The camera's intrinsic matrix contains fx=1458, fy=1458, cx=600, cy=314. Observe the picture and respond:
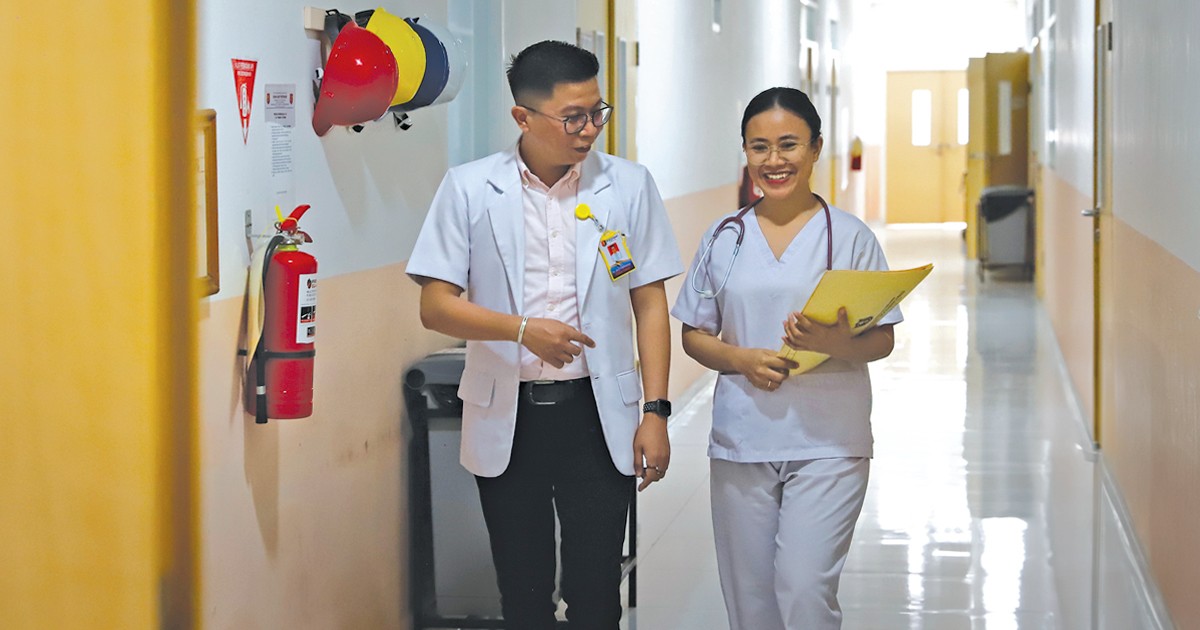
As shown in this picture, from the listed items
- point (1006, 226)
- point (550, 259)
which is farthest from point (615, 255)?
point (1006, 226)

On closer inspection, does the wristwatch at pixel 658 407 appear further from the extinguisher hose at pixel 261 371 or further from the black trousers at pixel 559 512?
the extinguisher hose at pixel 261 371

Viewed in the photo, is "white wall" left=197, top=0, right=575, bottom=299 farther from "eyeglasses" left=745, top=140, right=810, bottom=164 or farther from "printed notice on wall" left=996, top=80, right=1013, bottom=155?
"printed notice on wall" left=996, top=80, right=1013, bottom=155

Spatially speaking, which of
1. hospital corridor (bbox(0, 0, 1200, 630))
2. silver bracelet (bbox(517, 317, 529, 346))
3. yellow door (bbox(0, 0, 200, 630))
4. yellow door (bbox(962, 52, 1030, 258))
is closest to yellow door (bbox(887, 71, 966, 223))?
yellow door (bbox(962, 52, 1030, 258))

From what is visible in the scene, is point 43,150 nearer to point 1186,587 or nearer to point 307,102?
point 307,102

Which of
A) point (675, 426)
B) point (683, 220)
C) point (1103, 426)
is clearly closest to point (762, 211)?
point (1103, 426)

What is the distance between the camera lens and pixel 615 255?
274cm

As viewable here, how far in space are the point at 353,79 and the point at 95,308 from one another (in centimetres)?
88

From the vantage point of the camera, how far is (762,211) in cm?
289

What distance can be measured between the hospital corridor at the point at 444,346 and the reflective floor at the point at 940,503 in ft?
0.10

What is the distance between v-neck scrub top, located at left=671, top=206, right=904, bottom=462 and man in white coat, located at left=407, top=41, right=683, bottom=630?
0.15 meters

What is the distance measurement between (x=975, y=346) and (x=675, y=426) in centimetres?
329

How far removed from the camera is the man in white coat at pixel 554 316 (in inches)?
108

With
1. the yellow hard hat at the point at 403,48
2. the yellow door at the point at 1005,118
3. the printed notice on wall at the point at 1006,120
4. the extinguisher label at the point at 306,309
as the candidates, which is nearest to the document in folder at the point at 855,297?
the extinguisher label at the point at 306,309

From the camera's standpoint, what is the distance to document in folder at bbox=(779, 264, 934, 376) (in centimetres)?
258
